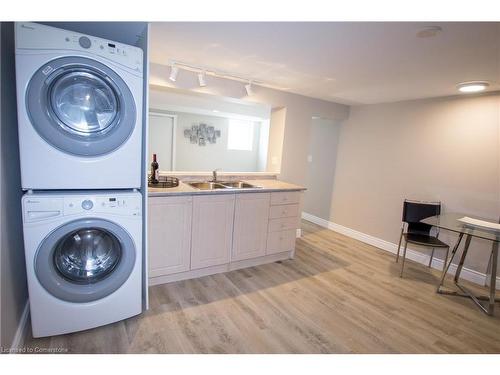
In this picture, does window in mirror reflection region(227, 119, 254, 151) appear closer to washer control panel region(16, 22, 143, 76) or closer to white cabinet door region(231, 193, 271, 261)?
white cabinet door region(231, 193, 271, 261)

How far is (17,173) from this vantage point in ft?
5.50

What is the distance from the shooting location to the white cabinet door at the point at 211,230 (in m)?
2.40

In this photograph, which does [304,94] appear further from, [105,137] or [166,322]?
[166,322]

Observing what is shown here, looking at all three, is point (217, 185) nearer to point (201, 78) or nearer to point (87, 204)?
point (201, 78)

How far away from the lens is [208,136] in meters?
6.71

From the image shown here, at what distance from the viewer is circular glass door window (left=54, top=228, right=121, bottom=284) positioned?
1603mm

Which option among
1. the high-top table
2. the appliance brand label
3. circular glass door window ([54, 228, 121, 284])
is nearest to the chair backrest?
the high-top table

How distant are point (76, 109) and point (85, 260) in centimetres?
94

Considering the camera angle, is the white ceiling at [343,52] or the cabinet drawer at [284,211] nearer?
the white ceiling at [343,52]

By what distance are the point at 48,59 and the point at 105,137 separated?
1.51 feet

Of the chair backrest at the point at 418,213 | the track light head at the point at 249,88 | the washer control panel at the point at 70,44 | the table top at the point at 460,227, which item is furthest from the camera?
the chair backrest at the point at 418,213

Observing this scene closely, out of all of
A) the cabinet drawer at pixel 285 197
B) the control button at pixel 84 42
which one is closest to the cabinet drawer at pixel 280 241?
the cabinet drawer at pixel 285 197

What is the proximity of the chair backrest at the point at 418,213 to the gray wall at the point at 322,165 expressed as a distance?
57.9 inches

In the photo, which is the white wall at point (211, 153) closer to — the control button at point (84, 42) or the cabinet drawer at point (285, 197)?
the cabinet drawer at point (285, 197)
